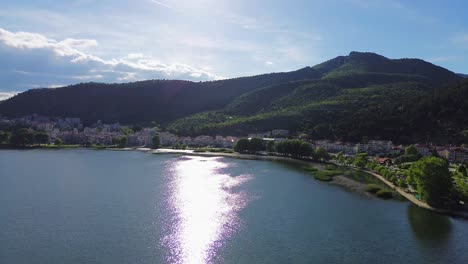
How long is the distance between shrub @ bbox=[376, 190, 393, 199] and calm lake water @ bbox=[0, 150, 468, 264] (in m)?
1.41

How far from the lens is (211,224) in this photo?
93.7ft

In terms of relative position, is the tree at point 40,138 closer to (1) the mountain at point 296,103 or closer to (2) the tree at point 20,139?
(2) the tree at point 20,139

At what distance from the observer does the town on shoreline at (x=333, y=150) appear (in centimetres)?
3228

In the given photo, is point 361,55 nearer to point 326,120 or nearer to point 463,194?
point 326,120

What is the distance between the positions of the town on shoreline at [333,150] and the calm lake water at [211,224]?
2.92m

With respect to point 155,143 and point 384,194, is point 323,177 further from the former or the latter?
point 155,143

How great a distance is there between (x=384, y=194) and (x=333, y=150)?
3908cm

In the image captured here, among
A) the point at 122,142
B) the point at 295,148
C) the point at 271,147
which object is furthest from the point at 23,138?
the point at 295,148

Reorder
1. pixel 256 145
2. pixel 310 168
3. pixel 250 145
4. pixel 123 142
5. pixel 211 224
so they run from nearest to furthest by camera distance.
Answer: pixel 211 224 < pixel 310 168 < pixel 256 145 < pixel 250 145 < pixel 123 142

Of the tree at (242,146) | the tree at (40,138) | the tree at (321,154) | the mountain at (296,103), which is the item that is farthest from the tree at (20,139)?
the tree at (321,154)

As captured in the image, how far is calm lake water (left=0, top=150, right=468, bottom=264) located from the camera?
2284 cm

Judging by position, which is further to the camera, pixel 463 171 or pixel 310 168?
pixel 310 168

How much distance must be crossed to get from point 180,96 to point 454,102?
104816mm

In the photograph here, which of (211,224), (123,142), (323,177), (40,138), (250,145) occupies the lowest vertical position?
(211,224)
